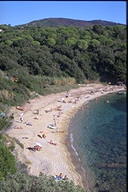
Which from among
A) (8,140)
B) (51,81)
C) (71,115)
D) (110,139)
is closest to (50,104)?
(71,115)

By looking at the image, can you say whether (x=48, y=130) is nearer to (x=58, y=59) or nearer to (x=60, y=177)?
(x=60, y=177)

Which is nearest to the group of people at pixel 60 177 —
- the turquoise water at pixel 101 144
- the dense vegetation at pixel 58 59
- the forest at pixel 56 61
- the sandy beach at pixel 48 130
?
the sandy beach at pixel 48 130

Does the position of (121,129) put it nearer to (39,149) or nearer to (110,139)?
(110,139)

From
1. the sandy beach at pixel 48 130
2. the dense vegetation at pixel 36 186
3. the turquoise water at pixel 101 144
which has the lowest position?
the turquoise water at pixel 101 144

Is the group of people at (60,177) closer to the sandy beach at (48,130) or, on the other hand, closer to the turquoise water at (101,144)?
the sandy beach at (48,130)

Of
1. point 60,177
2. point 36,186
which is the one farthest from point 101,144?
point 36,186

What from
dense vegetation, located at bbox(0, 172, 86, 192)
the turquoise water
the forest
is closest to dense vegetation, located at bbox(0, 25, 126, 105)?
the forest

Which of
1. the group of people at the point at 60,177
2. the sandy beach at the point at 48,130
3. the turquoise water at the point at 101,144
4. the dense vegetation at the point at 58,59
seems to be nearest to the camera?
the group of people at the point at 60,177
